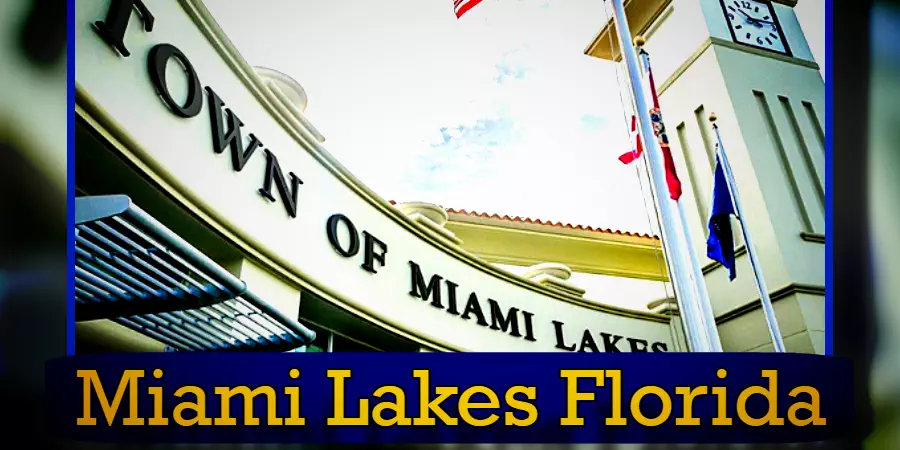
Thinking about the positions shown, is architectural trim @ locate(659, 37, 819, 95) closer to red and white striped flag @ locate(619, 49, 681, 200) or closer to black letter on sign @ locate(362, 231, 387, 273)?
red and white striped flag @ locate(619, 49, 681, 200)

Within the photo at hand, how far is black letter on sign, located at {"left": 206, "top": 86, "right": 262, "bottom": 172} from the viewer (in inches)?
111

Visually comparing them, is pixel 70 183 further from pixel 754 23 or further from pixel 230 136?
pixel 754 23

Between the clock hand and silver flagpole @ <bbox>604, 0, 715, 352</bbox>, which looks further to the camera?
the clock hand

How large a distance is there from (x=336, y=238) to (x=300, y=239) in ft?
0.76

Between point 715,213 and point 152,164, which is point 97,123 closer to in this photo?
point 152,164

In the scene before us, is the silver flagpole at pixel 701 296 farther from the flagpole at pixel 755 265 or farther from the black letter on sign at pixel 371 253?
the black letter on sign at pixel 371 253

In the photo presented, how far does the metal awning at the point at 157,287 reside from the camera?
208 centimetres

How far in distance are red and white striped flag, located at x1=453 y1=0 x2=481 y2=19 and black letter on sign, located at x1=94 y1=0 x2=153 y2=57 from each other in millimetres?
1653

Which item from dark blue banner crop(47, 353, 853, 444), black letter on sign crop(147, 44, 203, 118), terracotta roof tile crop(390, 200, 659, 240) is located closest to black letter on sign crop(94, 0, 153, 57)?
black letter on sign crop(147, 44, 203, 118)

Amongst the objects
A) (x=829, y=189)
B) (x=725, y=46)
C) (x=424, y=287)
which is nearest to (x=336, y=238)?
(x=424, y=287)

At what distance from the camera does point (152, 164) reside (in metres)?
2.42

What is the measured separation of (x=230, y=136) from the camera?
288cm

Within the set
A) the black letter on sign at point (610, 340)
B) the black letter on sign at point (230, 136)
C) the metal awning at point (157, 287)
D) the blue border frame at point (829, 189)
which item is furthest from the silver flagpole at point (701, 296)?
the black letter on sign at point (230, 136)

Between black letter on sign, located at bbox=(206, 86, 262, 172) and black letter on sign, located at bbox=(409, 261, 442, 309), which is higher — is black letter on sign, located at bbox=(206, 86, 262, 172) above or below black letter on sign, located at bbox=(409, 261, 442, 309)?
above
